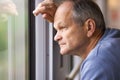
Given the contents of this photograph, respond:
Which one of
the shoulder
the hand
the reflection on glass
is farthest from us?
the reflection on glass

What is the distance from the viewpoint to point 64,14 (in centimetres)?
133

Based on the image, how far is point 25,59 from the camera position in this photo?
1.87 meters

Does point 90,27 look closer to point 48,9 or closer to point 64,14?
point 64,14

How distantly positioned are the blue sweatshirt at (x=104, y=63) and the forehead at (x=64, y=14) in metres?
0.22

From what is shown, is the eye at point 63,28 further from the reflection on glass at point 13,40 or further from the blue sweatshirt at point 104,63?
the reflection on glass at point 13,40

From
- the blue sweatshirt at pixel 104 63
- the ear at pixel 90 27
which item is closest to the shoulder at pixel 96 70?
the blue sweatshirt at pixel 104 63

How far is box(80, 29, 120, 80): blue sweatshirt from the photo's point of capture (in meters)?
1.09

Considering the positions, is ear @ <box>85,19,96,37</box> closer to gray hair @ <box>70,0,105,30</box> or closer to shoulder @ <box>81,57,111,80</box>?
gray hair @ <box>70,0,105,30</box>

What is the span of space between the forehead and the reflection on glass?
401mm

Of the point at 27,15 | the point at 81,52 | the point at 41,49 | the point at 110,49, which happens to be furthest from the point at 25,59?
the point at 110,49

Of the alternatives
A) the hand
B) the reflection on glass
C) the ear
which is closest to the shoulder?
the ear

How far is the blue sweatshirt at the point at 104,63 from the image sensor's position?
1086 mm

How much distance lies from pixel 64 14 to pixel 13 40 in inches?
21.7

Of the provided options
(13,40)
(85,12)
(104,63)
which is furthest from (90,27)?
(13,40)
